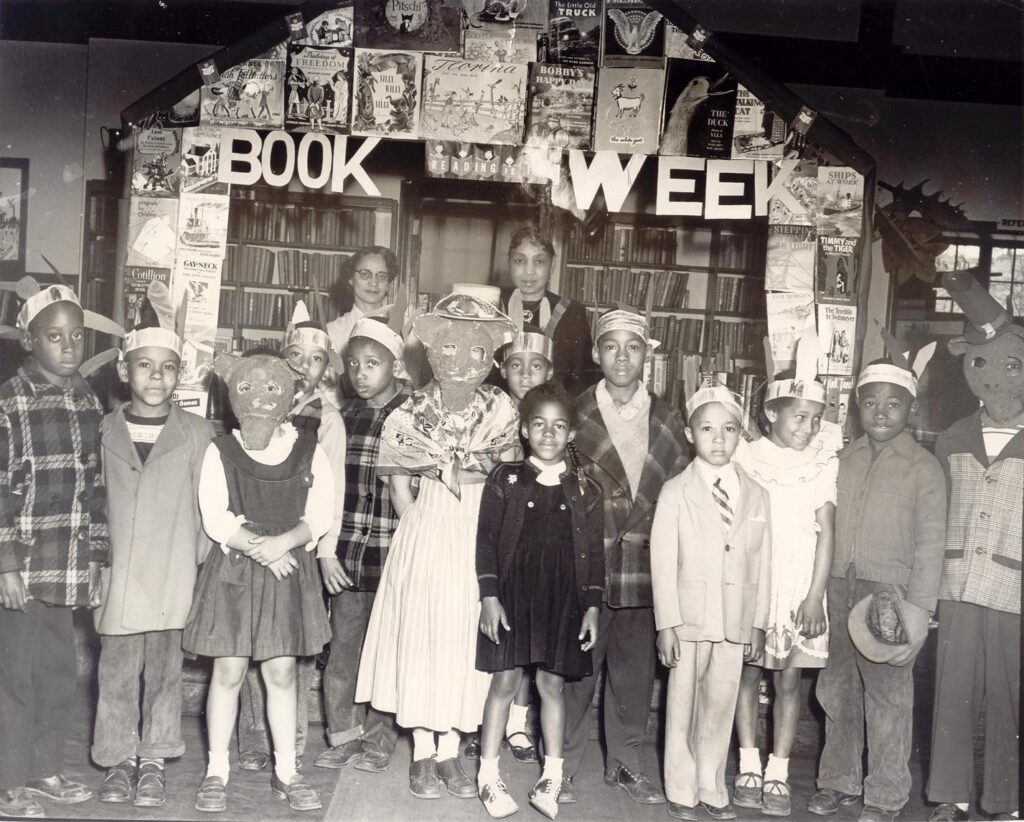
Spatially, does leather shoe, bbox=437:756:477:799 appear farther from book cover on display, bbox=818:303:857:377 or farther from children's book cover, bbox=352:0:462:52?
children's book cover, bbox=352:0:462:52

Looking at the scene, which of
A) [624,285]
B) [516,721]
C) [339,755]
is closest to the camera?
[339,755]

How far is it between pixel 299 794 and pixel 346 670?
561 millimetres

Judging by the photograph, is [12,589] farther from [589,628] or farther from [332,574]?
[589,628]

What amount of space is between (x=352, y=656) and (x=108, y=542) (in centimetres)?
106

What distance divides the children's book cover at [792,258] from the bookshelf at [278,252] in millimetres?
2653

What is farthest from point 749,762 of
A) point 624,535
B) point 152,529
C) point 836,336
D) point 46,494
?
point 46,494

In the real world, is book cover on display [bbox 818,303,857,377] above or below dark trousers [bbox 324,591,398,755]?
above

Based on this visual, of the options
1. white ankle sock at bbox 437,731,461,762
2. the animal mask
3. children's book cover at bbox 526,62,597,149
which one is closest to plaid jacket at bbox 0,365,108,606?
the animal mask

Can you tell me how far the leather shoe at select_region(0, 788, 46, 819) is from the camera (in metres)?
3.78

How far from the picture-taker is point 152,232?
4.70m

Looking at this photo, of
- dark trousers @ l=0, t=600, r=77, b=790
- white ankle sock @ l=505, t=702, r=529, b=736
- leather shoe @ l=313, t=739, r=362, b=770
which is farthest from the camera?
white ankle sock @ l=505, t=702, r=529, b=736

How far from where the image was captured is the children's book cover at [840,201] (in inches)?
189

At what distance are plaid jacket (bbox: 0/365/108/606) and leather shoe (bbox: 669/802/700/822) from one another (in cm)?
235

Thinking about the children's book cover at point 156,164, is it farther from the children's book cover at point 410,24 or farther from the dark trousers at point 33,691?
the dark trousers at point 33,691
